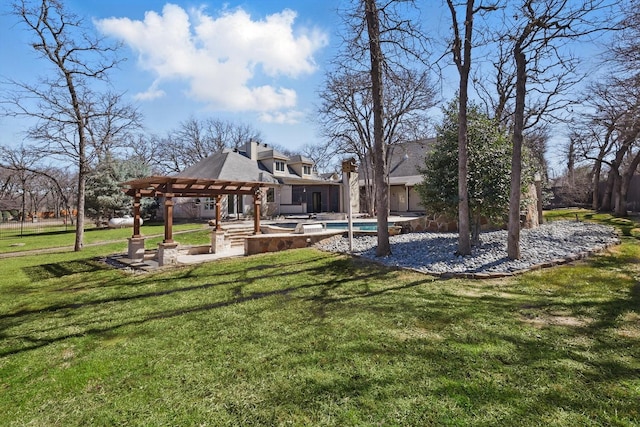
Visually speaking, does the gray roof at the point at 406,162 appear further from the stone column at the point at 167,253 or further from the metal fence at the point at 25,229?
the metal fence at the point at 25,229

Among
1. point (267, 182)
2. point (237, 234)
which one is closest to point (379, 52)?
point (237, 234)

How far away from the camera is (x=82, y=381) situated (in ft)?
9.39

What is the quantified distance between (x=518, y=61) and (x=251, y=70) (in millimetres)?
9530

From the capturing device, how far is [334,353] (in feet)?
10.4

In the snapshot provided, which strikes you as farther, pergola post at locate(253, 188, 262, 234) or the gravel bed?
pergola post at locate(253, 188, 262, 234)

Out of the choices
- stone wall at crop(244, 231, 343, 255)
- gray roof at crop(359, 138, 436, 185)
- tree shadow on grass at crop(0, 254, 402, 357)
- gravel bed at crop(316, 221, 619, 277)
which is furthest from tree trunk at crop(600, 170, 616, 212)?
tree shadow on grass at crop(0, 254, 402, 357)

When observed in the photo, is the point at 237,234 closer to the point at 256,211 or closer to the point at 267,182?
the point at 256,211

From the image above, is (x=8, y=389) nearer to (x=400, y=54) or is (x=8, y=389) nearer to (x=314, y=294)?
(x=314, y=294)

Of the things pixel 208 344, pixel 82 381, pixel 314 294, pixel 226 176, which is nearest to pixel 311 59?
pixel 314 294

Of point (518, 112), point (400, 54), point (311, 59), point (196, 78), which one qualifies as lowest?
point (518, 112)

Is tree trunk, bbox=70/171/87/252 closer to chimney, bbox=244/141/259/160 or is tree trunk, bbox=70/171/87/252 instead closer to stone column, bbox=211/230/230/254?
stone column, bbox=211/230/230/254

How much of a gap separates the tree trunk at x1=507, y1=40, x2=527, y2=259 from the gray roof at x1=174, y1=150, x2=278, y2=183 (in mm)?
17626

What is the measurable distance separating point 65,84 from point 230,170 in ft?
34.8

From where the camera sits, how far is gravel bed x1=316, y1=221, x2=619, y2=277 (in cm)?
624
